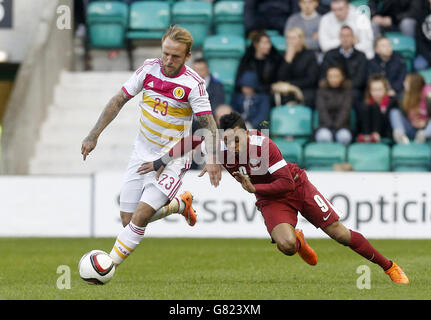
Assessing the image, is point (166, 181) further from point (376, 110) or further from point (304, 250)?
point (376, 110)

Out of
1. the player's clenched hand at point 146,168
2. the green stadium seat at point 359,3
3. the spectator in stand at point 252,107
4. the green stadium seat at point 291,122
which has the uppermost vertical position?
the player's clenched hand at point 146,168

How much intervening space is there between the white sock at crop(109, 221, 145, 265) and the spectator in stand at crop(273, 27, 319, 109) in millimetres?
7210

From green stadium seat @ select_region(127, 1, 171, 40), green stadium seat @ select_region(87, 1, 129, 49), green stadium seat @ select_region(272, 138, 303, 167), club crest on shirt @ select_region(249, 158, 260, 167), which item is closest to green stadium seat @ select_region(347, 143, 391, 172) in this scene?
green stadium seat @ select_region(272, 138, 303, 167)

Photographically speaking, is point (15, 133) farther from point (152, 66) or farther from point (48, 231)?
point (152, 66)

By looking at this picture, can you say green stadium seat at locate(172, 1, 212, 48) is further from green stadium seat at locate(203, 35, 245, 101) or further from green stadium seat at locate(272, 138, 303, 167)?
green stadium seat at locate(272, 138, 303, 167)

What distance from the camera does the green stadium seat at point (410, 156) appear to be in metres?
13.9

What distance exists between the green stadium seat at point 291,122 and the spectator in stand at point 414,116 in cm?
123

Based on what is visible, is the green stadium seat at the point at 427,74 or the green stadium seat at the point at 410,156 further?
the green stadium seat at the point at 427,74

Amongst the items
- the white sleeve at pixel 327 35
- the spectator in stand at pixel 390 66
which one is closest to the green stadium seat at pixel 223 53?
the white sleeve at pixel 327 35

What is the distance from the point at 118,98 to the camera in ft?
24.8

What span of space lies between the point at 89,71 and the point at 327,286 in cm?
1012

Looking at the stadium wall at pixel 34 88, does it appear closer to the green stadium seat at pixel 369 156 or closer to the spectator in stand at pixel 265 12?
the spectator in stand at pixel 265 12

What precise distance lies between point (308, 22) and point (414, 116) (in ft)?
7.82

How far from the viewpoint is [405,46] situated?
15.5 m
